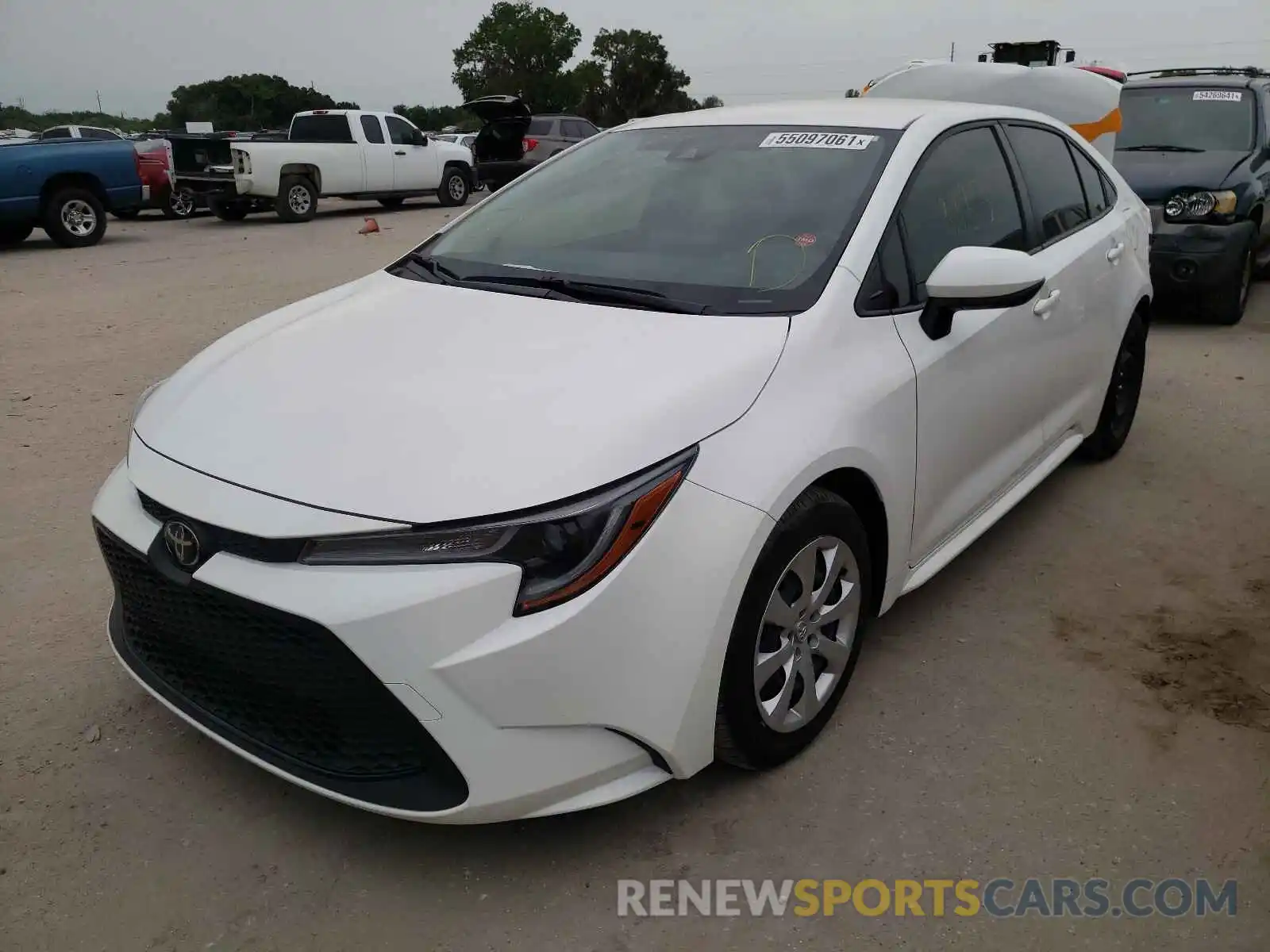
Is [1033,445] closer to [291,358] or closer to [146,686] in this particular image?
[291,358]

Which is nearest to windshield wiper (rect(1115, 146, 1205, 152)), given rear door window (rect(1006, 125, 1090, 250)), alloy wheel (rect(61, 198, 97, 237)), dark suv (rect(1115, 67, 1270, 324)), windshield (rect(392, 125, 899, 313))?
dark suv (rect(1115, 67, 1270, 324))

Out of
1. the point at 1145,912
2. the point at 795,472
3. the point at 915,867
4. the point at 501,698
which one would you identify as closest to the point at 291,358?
the point at 501,698

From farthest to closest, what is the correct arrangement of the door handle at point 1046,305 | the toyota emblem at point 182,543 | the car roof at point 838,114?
the door handle at point 1046,305 < the car roof at point 838,114 < the toyota emblem at point 182,543

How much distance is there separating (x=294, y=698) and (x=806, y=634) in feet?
4.02

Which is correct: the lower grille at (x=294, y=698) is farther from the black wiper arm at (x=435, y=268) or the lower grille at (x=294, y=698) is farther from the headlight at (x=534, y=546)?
the black wiper arm at (x=435, y=268)

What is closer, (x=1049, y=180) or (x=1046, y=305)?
(x=1046, y=305)

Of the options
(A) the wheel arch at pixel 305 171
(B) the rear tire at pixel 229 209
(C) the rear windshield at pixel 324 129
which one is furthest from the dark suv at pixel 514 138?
(B) the rear tire at pixel 229 209

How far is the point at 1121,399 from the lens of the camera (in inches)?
183

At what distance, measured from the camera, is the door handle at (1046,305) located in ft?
11.3

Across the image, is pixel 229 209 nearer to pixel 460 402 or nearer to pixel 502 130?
pixel 502 130

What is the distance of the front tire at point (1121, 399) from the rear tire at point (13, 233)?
1303cm

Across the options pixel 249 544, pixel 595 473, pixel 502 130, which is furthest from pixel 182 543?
pixel 502 130

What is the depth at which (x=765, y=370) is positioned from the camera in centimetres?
237

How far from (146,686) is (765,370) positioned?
1667 millimetres
